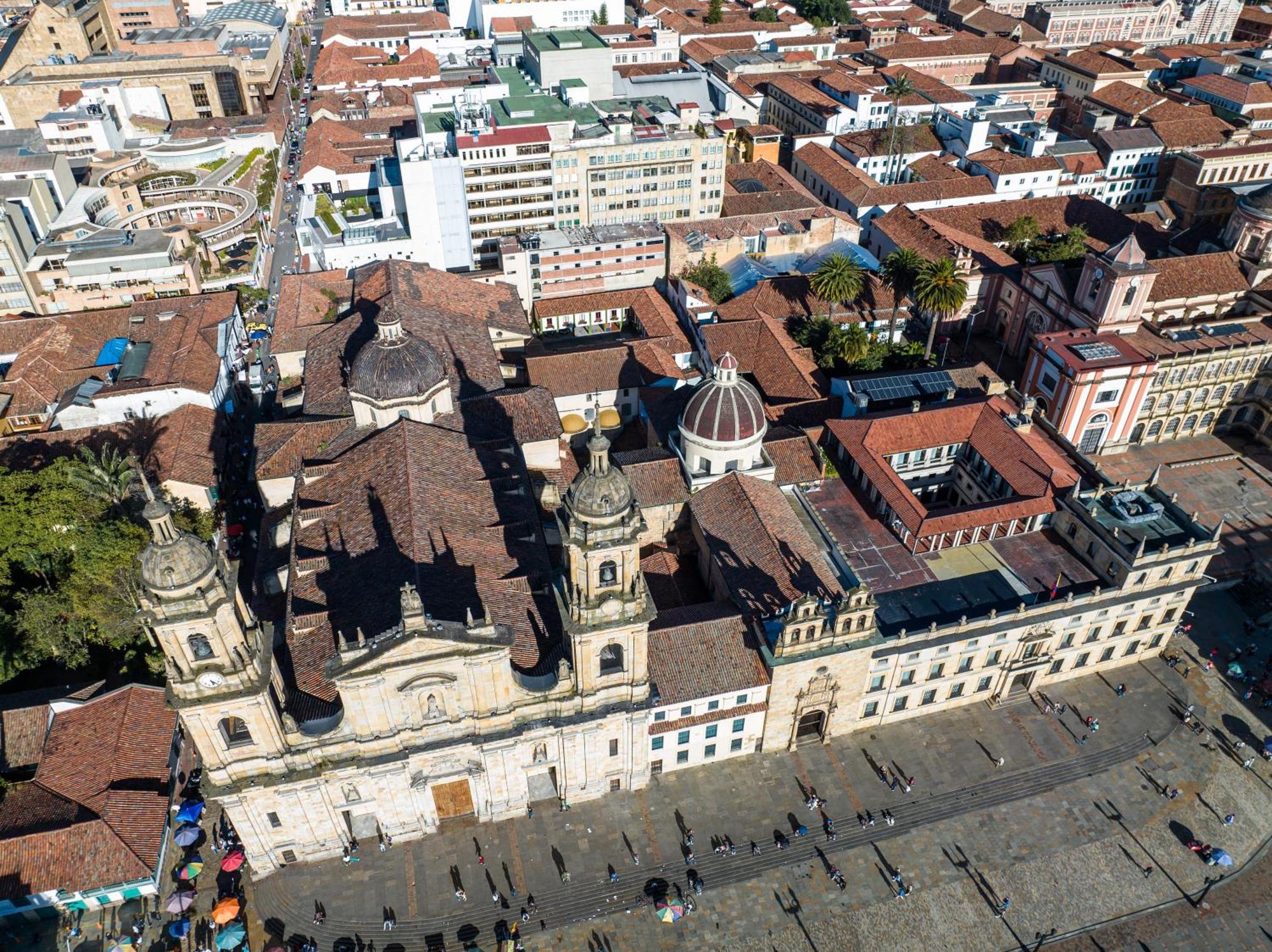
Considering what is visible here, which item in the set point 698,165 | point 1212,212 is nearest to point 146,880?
point 698,165

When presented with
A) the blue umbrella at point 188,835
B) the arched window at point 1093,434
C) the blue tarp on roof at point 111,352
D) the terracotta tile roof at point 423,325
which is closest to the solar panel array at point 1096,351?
the arched window at point 1093,434

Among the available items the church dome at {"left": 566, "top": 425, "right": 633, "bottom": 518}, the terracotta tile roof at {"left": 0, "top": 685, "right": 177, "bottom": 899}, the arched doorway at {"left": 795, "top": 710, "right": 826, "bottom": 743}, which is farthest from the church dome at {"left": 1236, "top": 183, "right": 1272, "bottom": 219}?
the terracotta tile roof at {"left": 0, "top": 685, "right": 177, "bottom": 899}

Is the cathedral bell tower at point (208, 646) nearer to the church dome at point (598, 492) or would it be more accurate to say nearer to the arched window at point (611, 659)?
the church dome at point (598, 492)

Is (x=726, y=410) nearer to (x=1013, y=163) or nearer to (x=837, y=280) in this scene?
(x=837, y=280)

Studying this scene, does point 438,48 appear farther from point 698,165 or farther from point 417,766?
point 417,766

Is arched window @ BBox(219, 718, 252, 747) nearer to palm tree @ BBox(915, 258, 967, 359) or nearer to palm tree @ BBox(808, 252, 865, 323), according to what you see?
palm tree @ BBox(808, 252, 865, 323)

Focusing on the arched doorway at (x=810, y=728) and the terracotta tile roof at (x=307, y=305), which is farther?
the terracotta tile roof at (x=307, y=305)

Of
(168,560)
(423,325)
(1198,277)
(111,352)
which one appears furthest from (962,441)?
(111,352)
